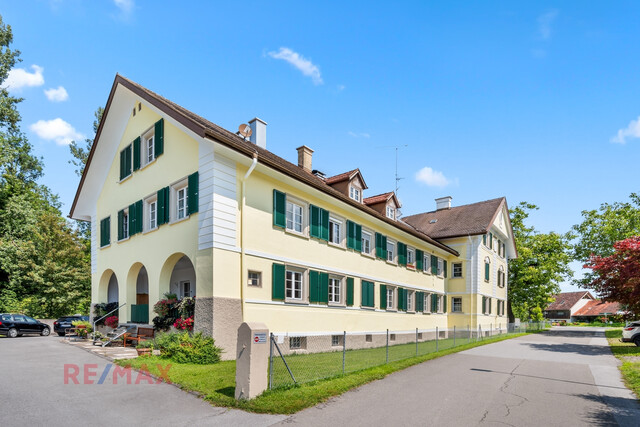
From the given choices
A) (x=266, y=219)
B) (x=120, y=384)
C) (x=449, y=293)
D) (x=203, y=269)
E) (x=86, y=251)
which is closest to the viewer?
(x=120, y=384)

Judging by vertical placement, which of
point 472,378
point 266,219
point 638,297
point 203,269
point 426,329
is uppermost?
point 266,219

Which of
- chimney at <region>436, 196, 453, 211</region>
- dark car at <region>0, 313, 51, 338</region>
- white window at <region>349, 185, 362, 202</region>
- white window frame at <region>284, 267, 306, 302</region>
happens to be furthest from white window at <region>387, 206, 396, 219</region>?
dark car at <region>0, 313, 51, 338</region>

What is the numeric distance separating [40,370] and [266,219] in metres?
7.60

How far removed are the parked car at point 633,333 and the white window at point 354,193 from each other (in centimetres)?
1627

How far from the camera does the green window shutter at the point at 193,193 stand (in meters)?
13.8

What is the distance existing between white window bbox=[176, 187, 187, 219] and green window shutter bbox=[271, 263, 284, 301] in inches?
146

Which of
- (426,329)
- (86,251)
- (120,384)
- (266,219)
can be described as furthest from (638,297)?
(86,251)

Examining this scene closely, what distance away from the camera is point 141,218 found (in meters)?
17.0

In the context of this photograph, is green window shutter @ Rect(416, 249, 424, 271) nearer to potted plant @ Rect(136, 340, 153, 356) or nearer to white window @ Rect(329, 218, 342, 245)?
white window @ Rect(329, 218, 342, 245)

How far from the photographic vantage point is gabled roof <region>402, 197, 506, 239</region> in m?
32.2

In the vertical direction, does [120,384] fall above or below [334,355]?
above

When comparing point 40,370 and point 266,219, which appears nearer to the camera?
point 40,370

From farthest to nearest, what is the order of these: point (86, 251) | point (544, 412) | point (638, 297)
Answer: point (86, 251) < point (638, 297) < point (544, 412)

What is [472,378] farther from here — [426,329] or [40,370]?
[426,329]
